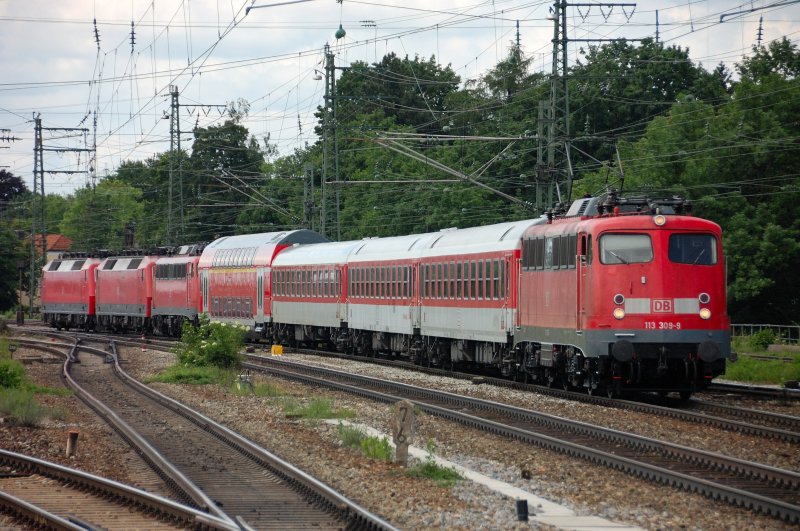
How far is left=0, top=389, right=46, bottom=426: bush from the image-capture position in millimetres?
20109

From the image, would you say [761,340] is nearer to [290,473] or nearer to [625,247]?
[625,247]

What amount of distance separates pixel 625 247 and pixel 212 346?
46.7ft

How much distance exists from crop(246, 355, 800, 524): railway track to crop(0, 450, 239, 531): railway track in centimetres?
515

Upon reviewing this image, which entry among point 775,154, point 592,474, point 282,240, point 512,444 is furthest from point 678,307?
point 775,154

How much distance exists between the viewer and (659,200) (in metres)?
22.0

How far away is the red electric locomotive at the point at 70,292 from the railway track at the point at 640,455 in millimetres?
45281

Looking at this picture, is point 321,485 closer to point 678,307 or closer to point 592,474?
point 592,474

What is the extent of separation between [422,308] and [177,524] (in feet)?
73.4

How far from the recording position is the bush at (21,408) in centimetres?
2011

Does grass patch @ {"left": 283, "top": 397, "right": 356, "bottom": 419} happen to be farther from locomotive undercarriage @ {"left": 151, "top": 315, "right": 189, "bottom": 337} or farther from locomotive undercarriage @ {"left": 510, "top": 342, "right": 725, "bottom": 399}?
locomotive undercarriage @ {"left": 151, "top": 315, "right": 189, "bottom": 337}

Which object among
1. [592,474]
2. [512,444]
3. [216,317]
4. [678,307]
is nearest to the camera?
[592,474]

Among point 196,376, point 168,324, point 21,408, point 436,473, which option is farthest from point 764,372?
point 168,324

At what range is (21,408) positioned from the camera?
2091 centimetres

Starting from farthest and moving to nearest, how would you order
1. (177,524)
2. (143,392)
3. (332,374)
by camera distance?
1. (332,374)
2. (143,392)
3. (177,524)
